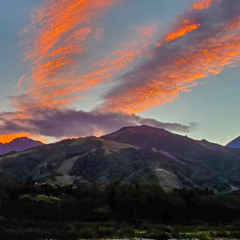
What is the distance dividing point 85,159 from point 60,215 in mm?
100210

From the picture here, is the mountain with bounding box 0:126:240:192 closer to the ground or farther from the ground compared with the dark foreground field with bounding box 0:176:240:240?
farther from the ground

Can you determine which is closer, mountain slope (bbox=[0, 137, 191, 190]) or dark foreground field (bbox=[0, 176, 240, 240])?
dark foreground field (bbox=[0, 176, 240, 240])

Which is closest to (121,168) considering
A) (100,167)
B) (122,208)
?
(100,167)

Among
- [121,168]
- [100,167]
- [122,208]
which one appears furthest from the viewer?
[121,168]

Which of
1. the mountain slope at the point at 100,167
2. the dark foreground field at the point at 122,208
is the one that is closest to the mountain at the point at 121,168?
the mountain slope at the point at 100,167

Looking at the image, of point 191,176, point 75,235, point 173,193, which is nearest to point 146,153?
point 191,176

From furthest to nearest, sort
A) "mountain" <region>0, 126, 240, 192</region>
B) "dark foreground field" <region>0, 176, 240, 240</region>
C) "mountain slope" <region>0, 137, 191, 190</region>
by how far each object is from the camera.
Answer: "mountain" <region>0, 126, 240, 192</region>
"mountain slope" <region>0, 137, 191, 190</region>
"dark foreground field" <region>0, 176, 240, 240</region>

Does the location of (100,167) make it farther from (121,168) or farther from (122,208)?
(122,208)

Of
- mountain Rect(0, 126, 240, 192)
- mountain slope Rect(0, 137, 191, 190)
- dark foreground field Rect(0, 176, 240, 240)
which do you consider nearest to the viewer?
dark foreground field Rect(0, 176, 240, 240)

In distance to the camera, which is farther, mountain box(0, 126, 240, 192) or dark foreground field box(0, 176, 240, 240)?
mountain box(0, 126, 240, 192)

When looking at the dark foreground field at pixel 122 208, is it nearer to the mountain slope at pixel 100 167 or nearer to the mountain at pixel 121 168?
the mountain at pixel 121 168

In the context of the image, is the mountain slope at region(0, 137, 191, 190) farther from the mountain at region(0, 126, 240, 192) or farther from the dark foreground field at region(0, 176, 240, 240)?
the dark foreground field at region(0, 176, 240, 240)

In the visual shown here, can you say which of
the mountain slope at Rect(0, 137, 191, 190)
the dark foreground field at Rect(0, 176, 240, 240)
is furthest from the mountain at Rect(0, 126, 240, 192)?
the dark foreground field at Rect(0, 176, 240, 240)

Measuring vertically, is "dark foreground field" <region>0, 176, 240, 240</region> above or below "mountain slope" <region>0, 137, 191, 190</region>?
below
